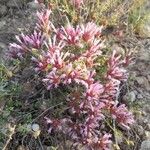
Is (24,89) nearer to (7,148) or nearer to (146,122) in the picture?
(7,148)

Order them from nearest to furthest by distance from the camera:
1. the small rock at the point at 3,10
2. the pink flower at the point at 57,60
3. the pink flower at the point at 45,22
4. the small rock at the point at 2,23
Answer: the pink flower at the point at 57,60
the pink flower at the point at 45,22
the small rock at the point at 2,23
the small rock at the point at 3,10

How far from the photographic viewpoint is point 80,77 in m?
3.78

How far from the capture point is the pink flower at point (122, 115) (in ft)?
12.7

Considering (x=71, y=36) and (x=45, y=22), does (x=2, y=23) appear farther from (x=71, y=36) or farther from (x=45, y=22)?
(x=71, y=36)

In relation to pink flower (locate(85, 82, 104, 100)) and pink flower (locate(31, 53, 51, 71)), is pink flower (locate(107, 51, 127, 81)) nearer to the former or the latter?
pink flower (locate(85, 82, 104, 100))

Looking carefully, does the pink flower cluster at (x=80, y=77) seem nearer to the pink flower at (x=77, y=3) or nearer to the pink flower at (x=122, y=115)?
the pink flower at (x=122, y=115)

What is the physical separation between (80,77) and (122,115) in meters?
0.49

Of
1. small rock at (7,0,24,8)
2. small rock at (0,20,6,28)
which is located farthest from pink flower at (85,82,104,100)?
small rock at (7,0,24,8)

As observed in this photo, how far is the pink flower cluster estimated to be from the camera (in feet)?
12.3

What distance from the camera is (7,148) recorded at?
3803mm

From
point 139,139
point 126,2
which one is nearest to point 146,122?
point 139,139

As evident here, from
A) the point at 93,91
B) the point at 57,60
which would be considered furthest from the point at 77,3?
the point at 93,91

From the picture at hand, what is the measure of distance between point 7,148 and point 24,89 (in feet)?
1.78

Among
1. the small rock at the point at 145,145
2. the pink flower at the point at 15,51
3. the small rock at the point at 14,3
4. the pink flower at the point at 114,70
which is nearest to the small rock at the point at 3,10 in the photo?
the small rock at the point at 14,3
